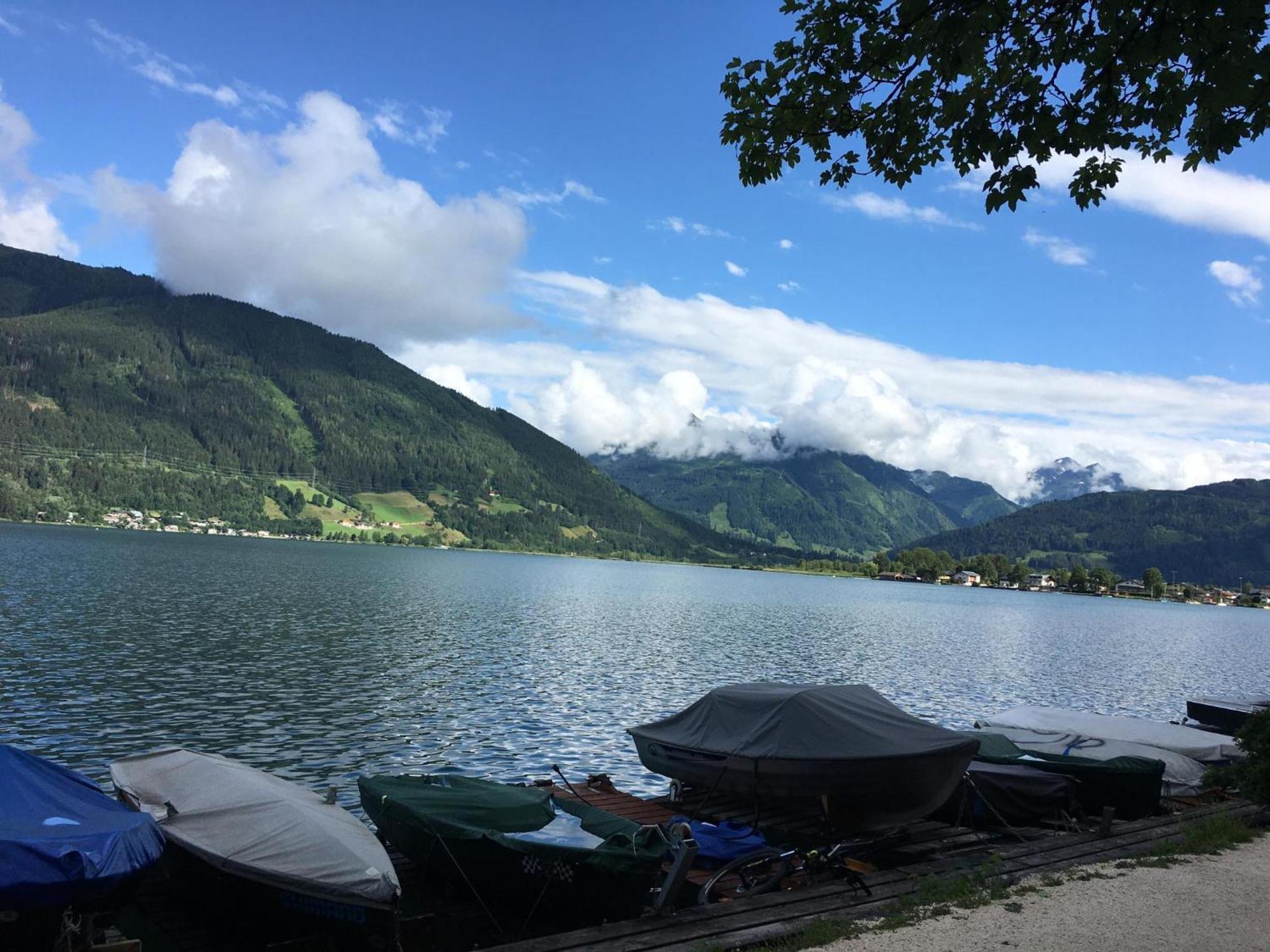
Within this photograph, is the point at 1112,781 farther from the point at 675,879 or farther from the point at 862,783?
the point at 675,879

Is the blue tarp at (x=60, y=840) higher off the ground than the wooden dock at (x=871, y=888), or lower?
higher

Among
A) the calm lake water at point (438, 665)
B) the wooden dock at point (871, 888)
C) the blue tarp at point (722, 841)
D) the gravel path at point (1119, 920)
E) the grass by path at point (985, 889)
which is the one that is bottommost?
the calm lake water at point (438, 665)

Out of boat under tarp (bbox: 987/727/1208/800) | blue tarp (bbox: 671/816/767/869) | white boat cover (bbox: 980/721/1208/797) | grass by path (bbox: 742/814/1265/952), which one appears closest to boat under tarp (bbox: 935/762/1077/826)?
grass by path (bbox: 742/814/1265/952)

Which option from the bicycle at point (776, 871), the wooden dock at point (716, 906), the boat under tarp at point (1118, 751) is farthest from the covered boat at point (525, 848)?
the boat under tarp at point (1118, 751)

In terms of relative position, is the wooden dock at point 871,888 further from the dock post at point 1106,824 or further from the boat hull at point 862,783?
the boat hull at point 862,783

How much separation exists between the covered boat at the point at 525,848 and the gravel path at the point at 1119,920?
176 inches

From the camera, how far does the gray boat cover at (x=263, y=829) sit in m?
13.9

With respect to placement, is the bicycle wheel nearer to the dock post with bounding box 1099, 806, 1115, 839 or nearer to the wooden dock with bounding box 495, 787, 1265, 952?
the wooden dock with bounding box 495, 787, 1265, 952

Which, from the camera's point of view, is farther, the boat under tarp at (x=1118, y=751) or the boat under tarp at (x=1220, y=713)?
the boat under tarp at (x=1220, y=713)

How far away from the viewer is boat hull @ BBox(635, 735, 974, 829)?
66.3 ft

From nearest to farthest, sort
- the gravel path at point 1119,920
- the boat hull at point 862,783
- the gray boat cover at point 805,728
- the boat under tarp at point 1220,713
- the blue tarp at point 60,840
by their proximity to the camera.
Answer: the blue tarp at point 60,840, the gravel path at point 1119,920, the boat hull at point 862,783, the gray boat cover at point 805,728, the boat under tarp at point 1220,713

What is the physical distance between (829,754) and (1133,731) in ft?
61.9

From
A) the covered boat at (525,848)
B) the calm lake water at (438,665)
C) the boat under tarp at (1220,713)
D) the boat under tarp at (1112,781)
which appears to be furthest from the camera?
the boat under tarp at (1220,713)

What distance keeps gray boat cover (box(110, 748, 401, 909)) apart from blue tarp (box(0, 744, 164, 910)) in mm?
1300
